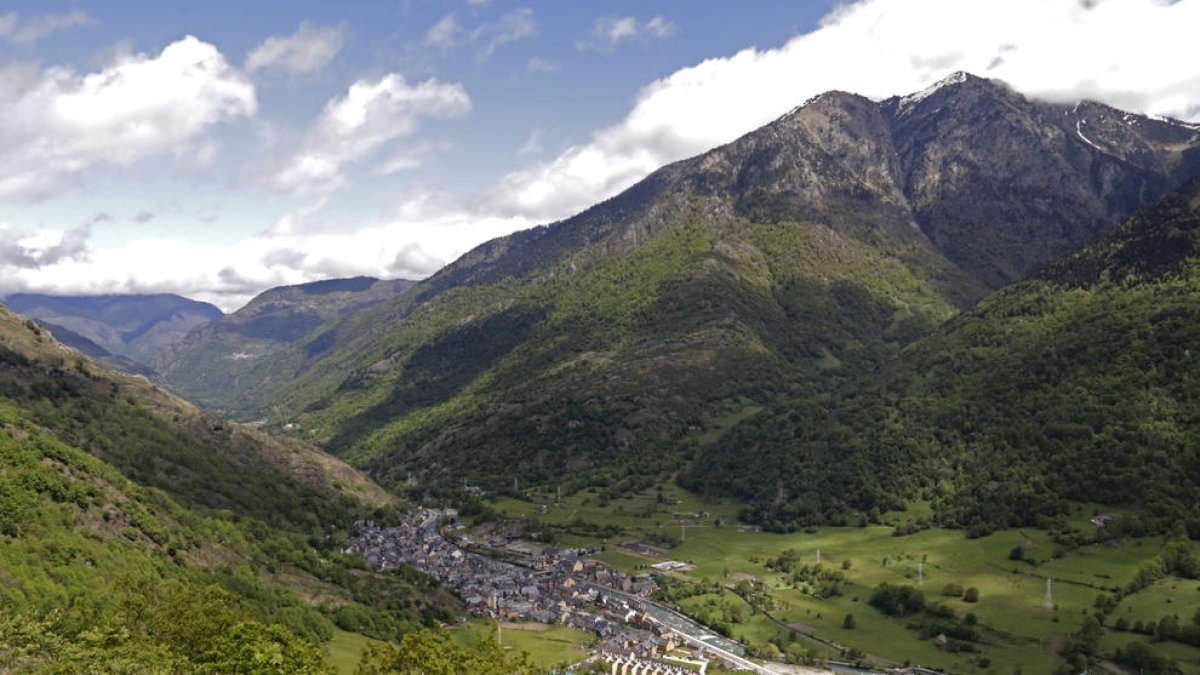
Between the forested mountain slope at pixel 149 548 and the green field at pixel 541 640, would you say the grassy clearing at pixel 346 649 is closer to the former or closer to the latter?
the forested mountain slope at pixel 149 548

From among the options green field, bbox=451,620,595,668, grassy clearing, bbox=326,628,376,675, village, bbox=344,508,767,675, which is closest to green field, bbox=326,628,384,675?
grassy clearing, bbox=326,628,376,675

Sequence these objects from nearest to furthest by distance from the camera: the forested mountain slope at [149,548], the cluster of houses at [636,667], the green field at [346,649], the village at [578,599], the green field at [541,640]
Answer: the forested mountain slope at [149,548]
the green field at [346,649]
the cluster of houses at [636,667]
the green field at [541,640]
the village at [578,599]

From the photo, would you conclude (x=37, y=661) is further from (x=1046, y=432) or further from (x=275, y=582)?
(x=1046, y=432)

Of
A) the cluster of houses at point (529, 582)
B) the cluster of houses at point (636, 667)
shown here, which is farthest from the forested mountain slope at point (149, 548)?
the cluster of houses at point (636, 667)

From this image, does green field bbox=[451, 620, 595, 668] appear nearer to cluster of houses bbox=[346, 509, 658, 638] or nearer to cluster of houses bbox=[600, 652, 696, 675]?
cluster of houses bbox=[346, 509, 658, 638]

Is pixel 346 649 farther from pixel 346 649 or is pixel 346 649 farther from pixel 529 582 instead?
pixel 529 582

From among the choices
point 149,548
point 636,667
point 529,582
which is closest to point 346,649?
point 149,548
